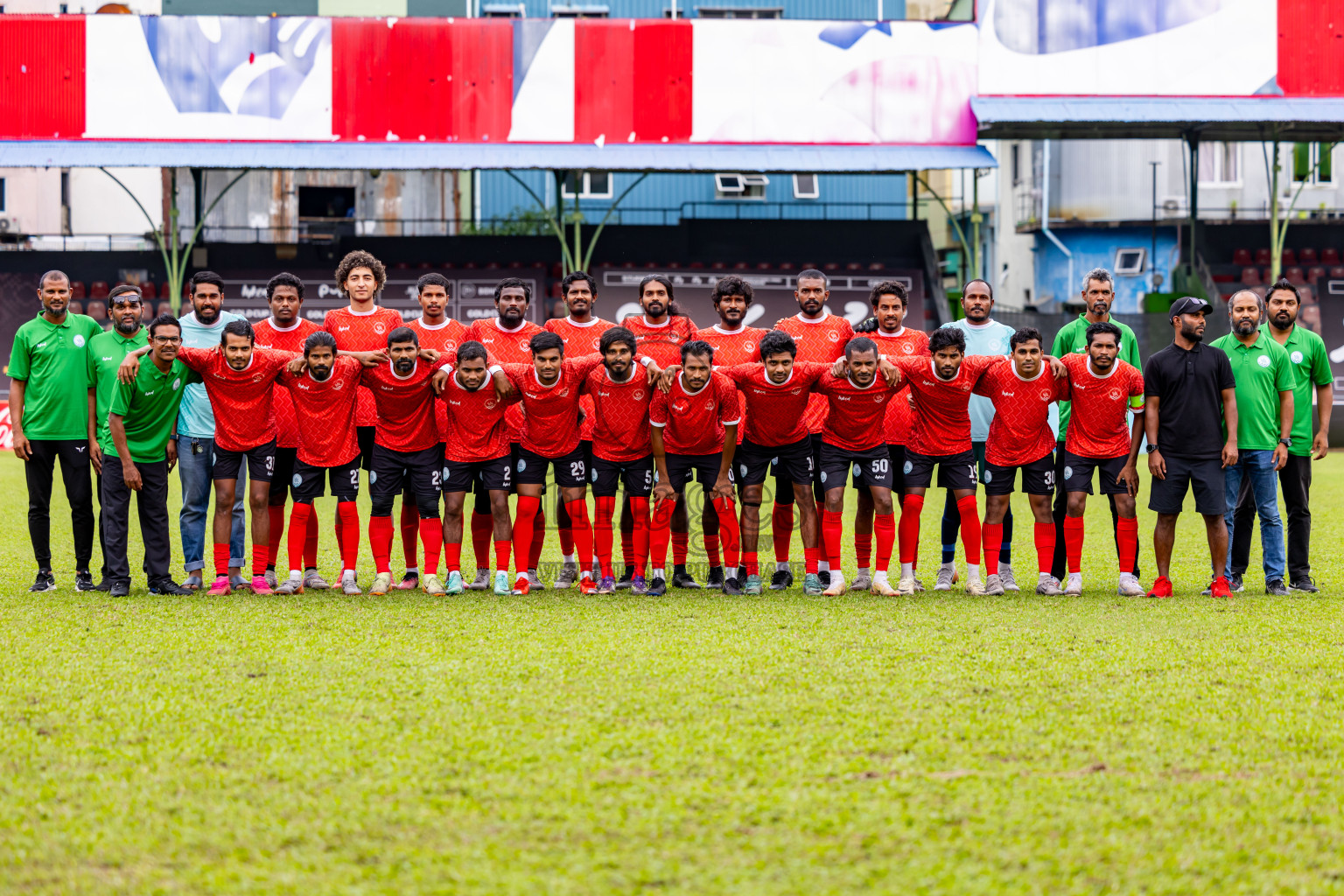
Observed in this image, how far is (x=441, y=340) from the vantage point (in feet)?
27.7

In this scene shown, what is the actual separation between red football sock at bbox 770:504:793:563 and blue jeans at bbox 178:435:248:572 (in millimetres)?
3353

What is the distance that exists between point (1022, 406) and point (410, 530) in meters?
3.92

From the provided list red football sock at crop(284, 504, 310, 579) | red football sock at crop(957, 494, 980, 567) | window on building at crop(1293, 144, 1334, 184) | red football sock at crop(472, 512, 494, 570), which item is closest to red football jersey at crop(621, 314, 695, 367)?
red football sock at crop(472, 512, 494, 570)

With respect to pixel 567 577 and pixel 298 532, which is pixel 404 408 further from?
pixel 567 577

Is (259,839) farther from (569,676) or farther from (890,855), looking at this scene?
(569,676)

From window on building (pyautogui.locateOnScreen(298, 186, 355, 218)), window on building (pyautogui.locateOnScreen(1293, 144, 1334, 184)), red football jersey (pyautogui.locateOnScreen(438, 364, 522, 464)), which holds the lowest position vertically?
red football jersey (pyautogui.locateOnScreen(438, 364, 522, 464))

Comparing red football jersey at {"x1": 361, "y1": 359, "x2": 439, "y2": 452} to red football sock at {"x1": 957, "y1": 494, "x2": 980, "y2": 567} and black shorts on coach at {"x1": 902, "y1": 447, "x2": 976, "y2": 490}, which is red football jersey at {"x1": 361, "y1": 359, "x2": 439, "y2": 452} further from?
red football sock at {"x1": 957, "y1": 494, "x2": 980, "y2": 567}

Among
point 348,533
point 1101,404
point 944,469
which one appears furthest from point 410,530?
point 1101,404

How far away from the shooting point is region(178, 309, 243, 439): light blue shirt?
26.9 ft

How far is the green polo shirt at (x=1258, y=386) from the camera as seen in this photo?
8133mm

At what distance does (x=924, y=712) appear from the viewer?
4.93 m

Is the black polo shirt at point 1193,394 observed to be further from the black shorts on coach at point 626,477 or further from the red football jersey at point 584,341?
the red football jersey at point 584,341

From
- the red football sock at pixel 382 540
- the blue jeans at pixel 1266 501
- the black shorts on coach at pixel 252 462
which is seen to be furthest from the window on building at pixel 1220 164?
the black shorts on coach at pixel 252 462

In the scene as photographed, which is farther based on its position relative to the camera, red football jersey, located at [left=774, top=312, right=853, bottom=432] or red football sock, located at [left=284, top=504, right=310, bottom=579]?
red football jersey, located at [left=774, top=312, right=853, bottom=432]
